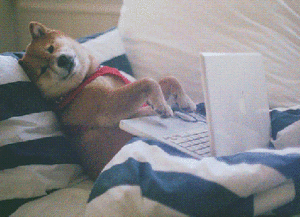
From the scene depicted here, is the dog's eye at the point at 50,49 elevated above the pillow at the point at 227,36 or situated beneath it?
situated beneath

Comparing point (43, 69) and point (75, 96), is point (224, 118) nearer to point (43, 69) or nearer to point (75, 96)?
point (75, 96)

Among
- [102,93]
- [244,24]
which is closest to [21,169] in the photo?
[102,93]

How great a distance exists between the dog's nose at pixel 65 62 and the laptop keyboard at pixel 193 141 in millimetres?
477

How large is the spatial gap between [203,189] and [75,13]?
1652 mm

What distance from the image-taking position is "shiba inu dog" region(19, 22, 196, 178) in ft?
2.43

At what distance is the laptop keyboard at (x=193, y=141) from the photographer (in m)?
0.53

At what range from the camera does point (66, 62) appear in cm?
81

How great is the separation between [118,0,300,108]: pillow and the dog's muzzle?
398 mm

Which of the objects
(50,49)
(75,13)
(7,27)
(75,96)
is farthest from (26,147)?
(7,27)

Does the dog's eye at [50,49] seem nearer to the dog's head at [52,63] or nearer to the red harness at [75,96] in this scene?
the dog's head at [52,63]

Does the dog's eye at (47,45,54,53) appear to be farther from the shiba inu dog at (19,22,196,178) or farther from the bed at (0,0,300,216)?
the bed at (0,0,300,216)

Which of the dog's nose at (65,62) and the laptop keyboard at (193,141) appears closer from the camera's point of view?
the laptop keyboard at (193,141)

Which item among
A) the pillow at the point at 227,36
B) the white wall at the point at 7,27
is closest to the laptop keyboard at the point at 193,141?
the pillow at the point at 227,36

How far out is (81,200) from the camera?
573 millimetres
